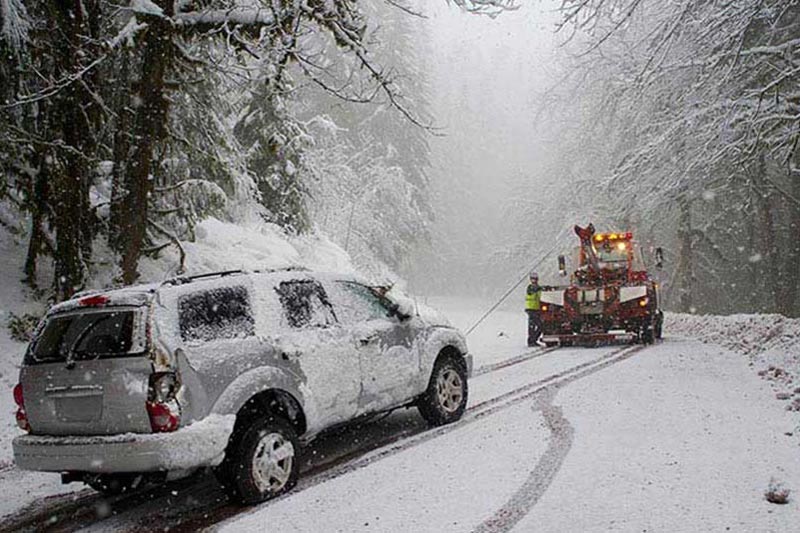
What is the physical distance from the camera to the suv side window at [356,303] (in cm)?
725

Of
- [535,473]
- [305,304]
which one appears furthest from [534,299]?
[535,473]

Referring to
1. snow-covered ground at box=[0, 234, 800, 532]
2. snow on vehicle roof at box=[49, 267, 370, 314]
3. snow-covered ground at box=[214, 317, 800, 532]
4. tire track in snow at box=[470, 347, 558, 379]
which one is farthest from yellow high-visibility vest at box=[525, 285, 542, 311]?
snow on vehicle roof at box=[49, 267, 370, 314]

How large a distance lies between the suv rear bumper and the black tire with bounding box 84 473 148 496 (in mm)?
182

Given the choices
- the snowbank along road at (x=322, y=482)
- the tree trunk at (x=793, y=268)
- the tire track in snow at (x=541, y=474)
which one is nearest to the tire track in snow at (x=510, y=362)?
the snowbank along road at (x=322, y=482)

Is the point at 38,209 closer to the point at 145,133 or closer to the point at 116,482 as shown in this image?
the point at 145,133

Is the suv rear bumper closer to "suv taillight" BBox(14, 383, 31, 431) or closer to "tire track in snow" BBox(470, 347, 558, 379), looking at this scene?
"suv taillight" BBox(14, 383, 31, 431)

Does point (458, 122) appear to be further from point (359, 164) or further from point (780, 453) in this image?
point (780, 453)

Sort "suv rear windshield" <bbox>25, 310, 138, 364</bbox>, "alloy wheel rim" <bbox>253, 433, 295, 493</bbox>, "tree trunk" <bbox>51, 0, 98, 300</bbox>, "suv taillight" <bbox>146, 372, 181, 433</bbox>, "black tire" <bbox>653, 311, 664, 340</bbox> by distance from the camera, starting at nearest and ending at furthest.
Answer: "suv taillight" <bbox>146, 372, 181, 433</bbox>
"suv rear windshield" <bbox>25, 310, 138, 364</bbox>
"alloy wheel rim" <bbox>253, 433, 295, 493</bbox>
"tree trunk" <bbox>51, 0, 98, 300</bbox>
"black tire" <bbox>653, 311, 664, 340</bbox>

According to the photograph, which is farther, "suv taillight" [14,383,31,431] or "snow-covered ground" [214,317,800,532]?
"suv taillight" [14,383,31,431]

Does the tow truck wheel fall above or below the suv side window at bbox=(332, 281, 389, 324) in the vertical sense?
below

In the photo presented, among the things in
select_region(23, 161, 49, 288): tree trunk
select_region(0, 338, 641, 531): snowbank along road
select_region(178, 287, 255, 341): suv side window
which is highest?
select_region(23, 161, 49, 288): tree trunk

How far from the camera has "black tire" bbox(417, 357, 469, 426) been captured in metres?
8.03

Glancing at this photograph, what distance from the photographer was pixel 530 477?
234 inches

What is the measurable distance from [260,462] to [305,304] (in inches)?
63.5
